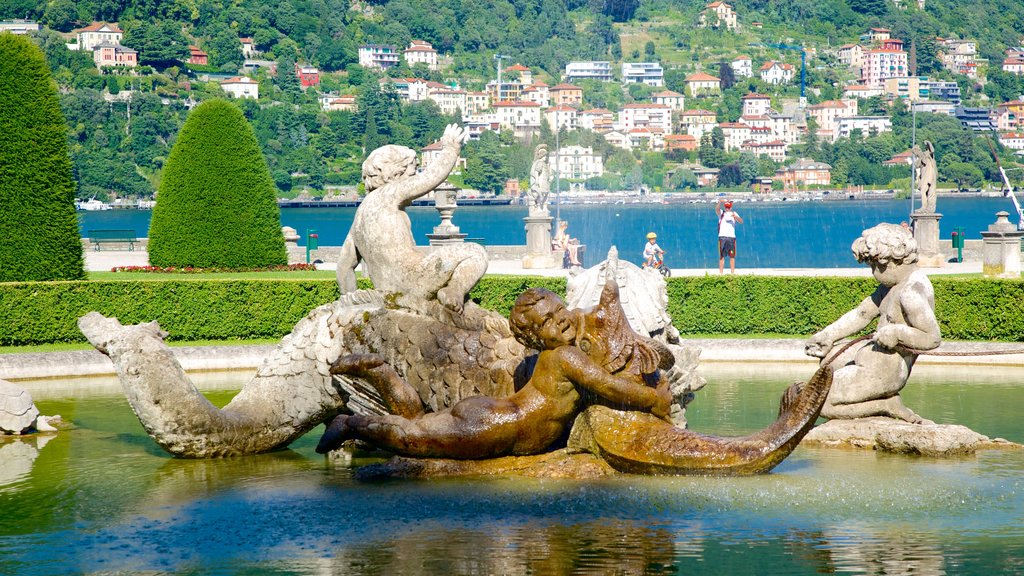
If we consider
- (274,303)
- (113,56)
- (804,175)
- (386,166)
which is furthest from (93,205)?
(386,166)

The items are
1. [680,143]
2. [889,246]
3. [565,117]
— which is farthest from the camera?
[680,143]

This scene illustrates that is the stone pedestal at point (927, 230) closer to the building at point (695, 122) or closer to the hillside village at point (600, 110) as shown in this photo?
the hillside village at point (600, 110)

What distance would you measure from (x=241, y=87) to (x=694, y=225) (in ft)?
249

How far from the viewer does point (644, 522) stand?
704 centimetres

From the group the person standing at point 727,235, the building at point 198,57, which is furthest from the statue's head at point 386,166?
the building at point 198,57

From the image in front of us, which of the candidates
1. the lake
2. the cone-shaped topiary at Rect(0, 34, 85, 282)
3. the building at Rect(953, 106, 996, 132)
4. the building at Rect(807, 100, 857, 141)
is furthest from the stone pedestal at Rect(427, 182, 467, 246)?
the building at Rect(807, 100, 857, 141)

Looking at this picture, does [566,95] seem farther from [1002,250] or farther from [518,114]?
[1002,250]

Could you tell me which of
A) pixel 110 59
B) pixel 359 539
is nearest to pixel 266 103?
pixel 110 59

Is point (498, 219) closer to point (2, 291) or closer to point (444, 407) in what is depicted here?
point (2, 291)

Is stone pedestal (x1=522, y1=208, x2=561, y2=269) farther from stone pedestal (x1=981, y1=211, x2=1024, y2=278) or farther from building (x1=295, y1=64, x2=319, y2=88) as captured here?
building (x1=295, y1=64, x2=319, y2=88)

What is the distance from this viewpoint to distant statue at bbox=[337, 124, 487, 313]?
29.5 feet

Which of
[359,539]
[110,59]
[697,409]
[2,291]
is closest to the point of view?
[359,539]

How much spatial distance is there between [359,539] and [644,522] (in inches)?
67.1

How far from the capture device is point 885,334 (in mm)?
9141
